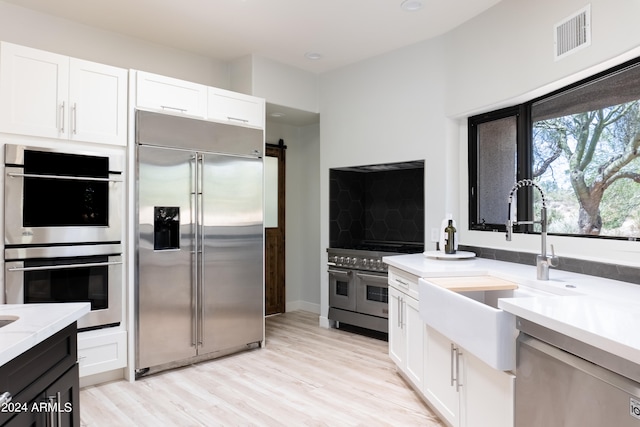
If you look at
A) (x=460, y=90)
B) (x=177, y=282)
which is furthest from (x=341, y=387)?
(x=460, y=90)

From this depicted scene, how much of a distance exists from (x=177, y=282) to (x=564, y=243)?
2834mm

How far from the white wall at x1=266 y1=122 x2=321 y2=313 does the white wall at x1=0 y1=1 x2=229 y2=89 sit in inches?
Result: 52.9

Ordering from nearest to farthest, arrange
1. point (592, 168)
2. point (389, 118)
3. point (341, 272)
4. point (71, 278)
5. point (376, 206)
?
point (592, 168) < point (71, 278) < point (389, 118) < point (341, 272) < point (376, 206)

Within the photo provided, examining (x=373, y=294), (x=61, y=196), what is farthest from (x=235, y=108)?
(x=373, y=294)

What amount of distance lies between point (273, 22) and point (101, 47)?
1509 mm

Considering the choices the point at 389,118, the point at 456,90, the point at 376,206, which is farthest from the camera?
the point at 376,206

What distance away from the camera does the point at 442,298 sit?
2.07 m

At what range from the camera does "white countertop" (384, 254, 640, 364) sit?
1167 mm

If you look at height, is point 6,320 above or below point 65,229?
below

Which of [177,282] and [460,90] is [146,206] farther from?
[460,90]

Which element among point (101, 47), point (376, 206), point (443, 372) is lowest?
point (443, 372)

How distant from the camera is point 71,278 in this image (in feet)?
9.28

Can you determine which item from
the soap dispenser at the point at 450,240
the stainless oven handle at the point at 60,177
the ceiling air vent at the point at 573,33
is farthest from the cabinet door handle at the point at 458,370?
the stainless oven handle at the point at 60,177

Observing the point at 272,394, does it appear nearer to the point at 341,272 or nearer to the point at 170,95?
the point at 341,272
